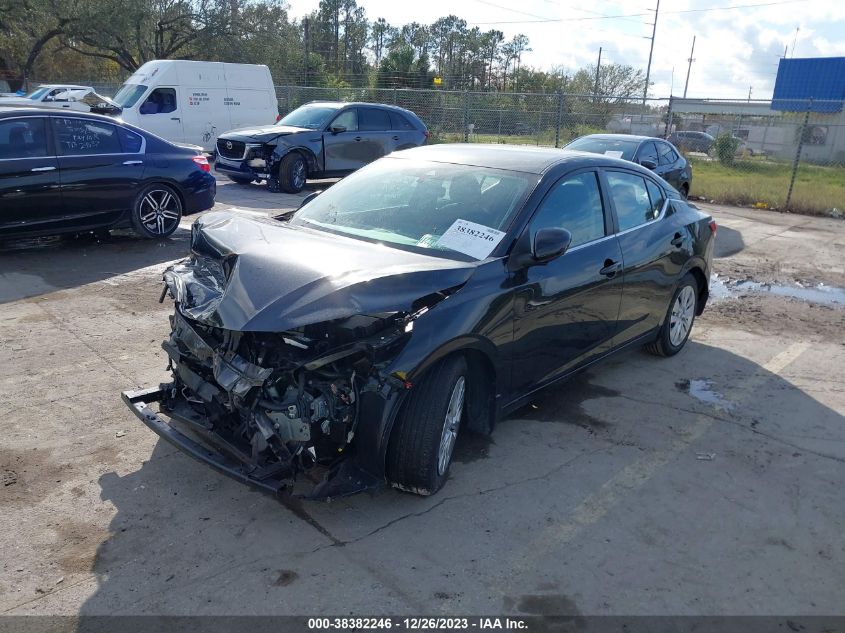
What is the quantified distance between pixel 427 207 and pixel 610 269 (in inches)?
A: 54.2

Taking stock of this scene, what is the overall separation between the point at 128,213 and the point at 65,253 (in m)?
0.88

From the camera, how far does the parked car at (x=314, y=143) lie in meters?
14.0

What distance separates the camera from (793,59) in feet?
142

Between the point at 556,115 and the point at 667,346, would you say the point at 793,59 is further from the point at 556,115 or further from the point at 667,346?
the point at 667,346

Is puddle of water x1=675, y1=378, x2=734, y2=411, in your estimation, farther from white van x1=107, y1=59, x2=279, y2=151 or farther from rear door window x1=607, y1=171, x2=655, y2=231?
white van x1=107, y1=59, x2=279, y2=151

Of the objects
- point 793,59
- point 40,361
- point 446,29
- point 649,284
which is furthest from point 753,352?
point 446,29

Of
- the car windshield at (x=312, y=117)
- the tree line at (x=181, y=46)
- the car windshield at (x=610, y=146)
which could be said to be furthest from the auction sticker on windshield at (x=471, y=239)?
the tree line at (x=181, y=46)

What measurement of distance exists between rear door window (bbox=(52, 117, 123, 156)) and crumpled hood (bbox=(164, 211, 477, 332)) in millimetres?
5049

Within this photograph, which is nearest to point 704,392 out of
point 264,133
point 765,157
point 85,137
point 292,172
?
point 85,137

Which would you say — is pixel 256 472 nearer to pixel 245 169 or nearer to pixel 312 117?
pixel 245 169

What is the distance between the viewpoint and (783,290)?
8.59 metres

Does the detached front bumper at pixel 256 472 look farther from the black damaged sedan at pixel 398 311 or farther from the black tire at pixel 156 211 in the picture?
the black tire at pixel 156 211

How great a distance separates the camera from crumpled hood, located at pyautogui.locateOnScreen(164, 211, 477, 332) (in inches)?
125

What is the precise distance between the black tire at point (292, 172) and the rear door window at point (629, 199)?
9.82 meters
